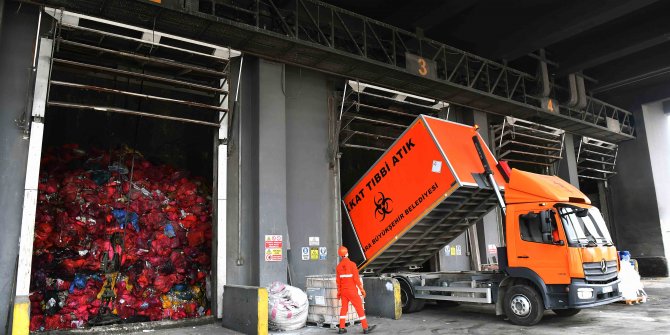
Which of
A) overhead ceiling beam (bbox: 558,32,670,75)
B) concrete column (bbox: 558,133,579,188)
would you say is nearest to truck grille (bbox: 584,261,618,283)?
overhead ceiling beam (bbox: 558,32,670,75)

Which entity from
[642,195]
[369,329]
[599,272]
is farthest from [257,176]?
[642,195]

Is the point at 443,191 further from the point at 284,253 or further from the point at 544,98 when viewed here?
the point at 544,98

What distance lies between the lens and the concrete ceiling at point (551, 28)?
12305 mm

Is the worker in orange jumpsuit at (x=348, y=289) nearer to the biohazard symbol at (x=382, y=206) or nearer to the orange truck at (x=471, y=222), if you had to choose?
the orange truck at (x=471, y=222)

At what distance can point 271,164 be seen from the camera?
9969 millimetres

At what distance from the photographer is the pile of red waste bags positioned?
923 cm

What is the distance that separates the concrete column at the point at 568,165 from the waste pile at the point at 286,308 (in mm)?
13041

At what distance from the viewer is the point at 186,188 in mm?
11422

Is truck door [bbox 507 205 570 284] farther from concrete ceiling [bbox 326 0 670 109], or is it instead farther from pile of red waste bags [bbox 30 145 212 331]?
pile of red waste bags [bbox 30 145 212 331]

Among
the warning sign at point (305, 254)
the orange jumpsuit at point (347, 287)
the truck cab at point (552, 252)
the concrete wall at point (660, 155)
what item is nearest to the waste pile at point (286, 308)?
the orange jumpsuit at point (347, 287)

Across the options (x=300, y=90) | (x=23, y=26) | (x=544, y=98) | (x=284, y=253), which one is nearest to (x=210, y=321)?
(x=284, y=253)

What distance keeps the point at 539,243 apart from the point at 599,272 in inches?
42.9

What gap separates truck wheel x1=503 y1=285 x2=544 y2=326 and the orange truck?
17 mm

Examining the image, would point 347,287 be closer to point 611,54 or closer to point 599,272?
point 599,272
